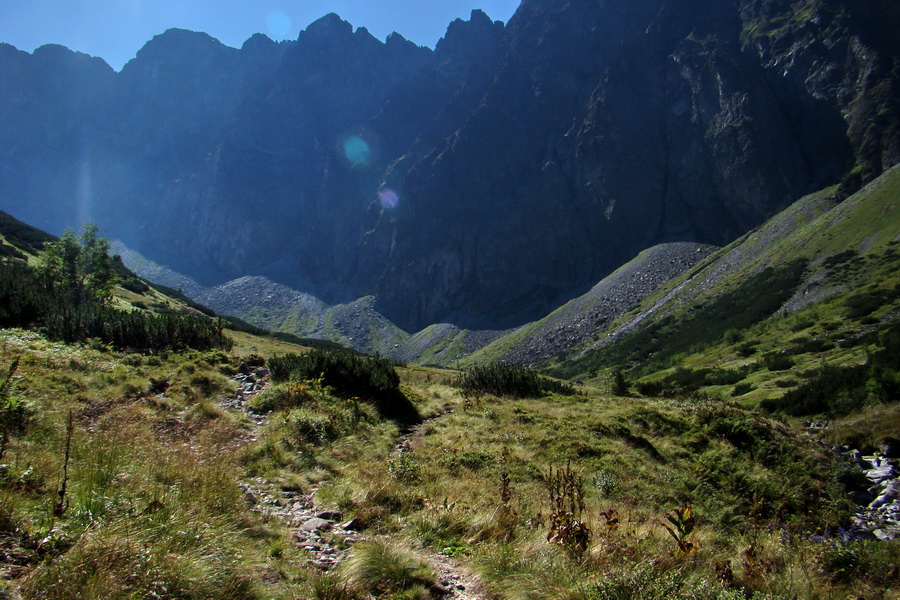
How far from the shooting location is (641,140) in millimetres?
189375

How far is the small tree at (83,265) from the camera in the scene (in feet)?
144

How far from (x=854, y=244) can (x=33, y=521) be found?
365 ft

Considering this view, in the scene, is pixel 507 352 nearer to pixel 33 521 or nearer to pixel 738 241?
pixel 738 241

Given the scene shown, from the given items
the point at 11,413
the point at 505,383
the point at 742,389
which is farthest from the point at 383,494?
the point at 742,389

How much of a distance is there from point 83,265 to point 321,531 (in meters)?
53.2

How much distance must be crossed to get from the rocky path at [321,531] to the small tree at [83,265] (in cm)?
4662

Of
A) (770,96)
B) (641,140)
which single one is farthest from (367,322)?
(770,96)

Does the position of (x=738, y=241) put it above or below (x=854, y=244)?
above

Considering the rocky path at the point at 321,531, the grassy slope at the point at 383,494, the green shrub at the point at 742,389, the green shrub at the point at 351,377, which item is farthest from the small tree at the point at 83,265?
the green shrub at the point at 742,389

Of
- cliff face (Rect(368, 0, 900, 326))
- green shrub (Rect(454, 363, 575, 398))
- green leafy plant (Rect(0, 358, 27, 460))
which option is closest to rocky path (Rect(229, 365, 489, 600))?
green leafy plant (Rect(0, 358, 27, 460))

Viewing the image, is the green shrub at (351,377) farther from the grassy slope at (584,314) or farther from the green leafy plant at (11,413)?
the grassy slope at (584,314)

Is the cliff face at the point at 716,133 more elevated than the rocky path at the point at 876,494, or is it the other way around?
the cliff face at the point at 716,133

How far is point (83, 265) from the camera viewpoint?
45750 mm

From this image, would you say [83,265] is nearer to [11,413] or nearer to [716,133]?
[11,413]
